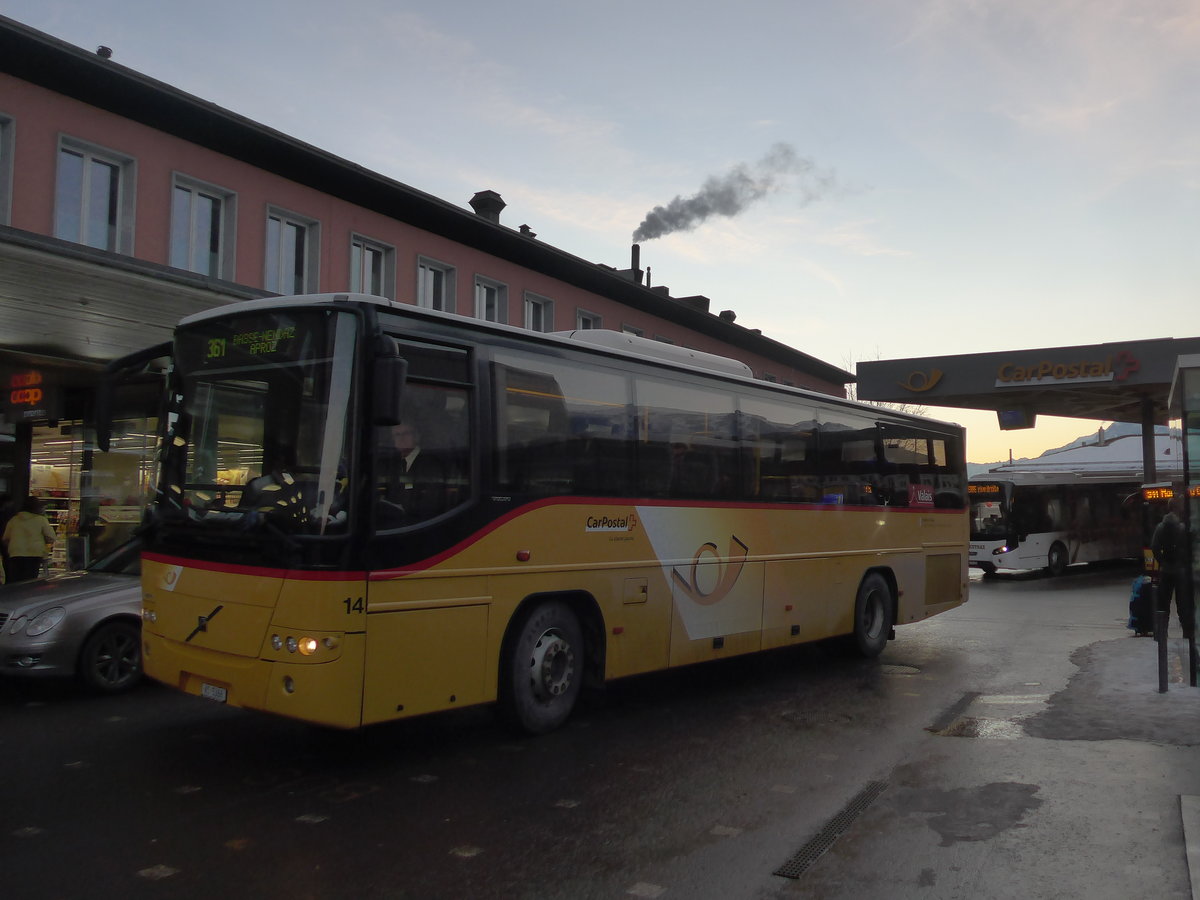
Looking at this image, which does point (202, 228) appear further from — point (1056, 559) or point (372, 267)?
point (1056, 559)

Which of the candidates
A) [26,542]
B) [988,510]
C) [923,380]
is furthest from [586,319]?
[26,542]

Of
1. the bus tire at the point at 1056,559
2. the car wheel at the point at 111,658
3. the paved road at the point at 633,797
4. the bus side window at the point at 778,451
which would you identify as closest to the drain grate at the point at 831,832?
the paved road at the point at 633,797

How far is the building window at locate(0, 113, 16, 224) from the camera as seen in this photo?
14.7 metres

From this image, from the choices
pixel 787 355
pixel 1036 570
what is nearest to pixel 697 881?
pixel 1036 570

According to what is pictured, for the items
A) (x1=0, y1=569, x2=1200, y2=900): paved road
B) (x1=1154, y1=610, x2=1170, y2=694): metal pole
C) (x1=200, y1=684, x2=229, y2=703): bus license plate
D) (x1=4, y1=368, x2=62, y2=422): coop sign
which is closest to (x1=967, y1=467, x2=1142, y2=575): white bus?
(x1=1154, y1=610, x2=1170, y2=694): metal pole

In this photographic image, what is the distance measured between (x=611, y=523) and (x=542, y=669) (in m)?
1.31

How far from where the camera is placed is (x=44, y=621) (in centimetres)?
859

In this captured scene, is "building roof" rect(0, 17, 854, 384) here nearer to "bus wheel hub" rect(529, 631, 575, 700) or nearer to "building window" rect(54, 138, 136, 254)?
"building window" rect(54, 138, 136, 254)

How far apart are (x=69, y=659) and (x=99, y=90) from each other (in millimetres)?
10882

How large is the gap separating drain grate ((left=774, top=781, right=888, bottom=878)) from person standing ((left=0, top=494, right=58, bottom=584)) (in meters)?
11.6

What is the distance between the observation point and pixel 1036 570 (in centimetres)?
2938

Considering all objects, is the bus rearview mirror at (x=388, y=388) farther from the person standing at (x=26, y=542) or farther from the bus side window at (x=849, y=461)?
the person standing at (x=26, y=542)

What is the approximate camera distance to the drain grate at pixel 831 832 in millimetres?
4887

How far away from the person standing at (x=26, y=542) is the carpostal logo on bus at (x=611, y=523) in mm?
9249
